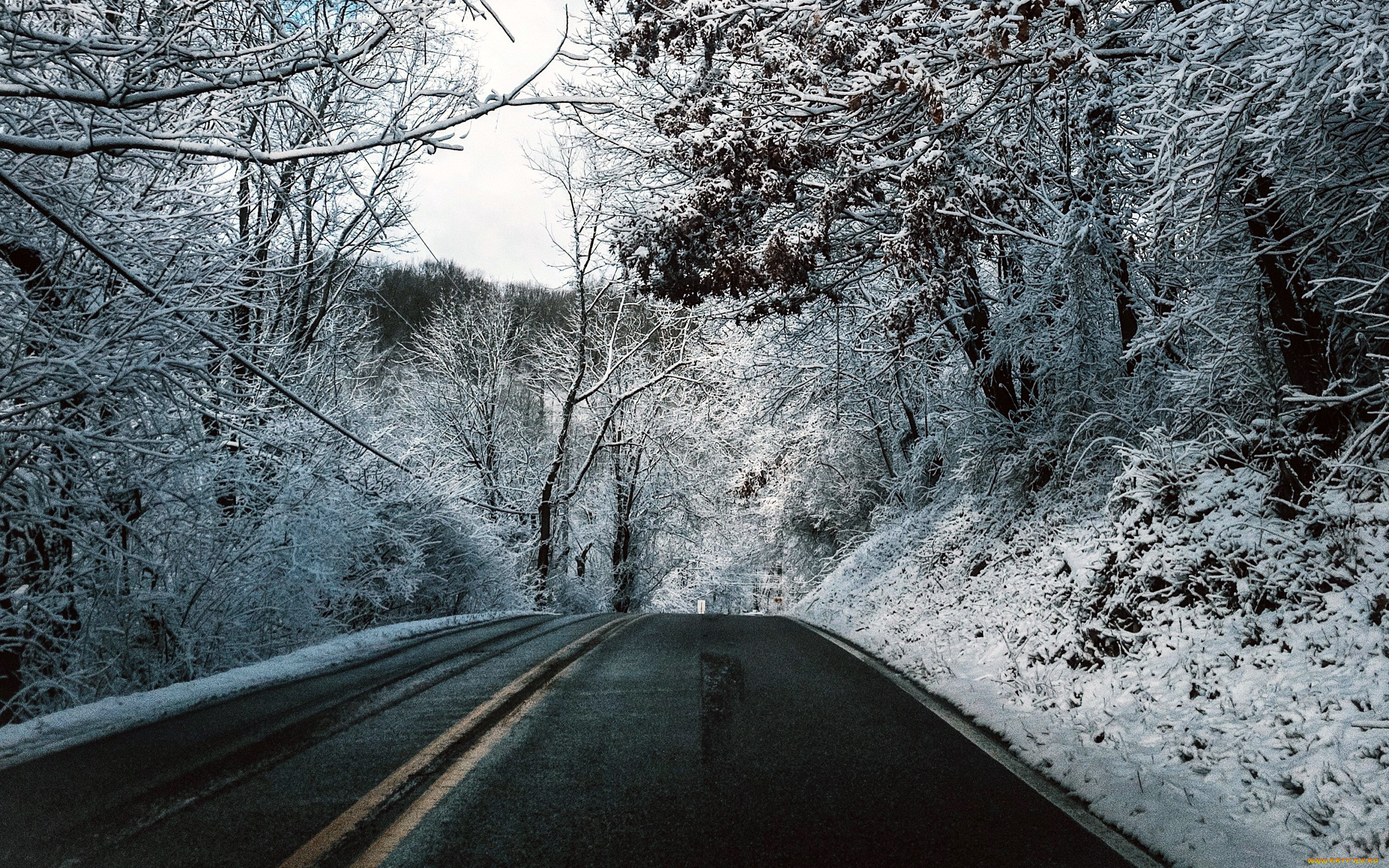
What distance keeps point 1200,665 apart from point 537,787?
4568mm

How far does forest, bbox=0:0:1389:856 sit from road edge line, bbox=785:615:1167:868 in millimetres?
822

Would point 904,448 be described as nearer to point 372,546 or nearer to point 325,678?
point 372,546

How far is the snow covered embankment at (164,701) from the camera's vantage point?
16.2ft

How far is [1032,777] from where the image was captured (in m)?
4.64

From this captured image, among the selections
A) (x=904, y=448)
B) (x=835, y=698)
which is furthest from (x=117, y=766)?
(x=904, y=448)

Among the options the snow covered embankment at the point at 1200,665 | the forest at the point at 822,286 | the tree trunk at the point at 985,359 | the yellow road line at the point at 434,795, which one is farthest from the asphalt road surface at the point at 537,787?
the tree trunk at the point at 985,359

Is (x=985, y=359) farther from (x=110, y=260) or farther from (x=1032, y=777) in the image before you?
(x=110, y=260)

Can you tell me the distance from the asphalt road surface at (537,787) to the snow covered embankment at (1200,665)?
0.61 meters

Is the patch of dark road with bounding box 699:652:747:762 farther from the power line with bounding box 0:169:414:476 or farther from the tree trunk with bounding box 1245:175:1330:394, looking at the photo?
the tree trunk with bounding box 1245:175:1330:394

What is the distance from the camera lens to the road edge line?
3.56 meters

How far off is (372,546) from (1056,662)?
11.5m

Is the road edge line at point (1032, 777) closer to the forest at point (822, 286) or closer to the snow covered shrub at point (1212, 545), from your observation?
the forest at point (822, 286)

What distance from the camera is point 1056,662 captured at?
7.30 metres

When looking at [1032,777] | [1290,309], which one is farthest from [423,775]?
[1290,309]
